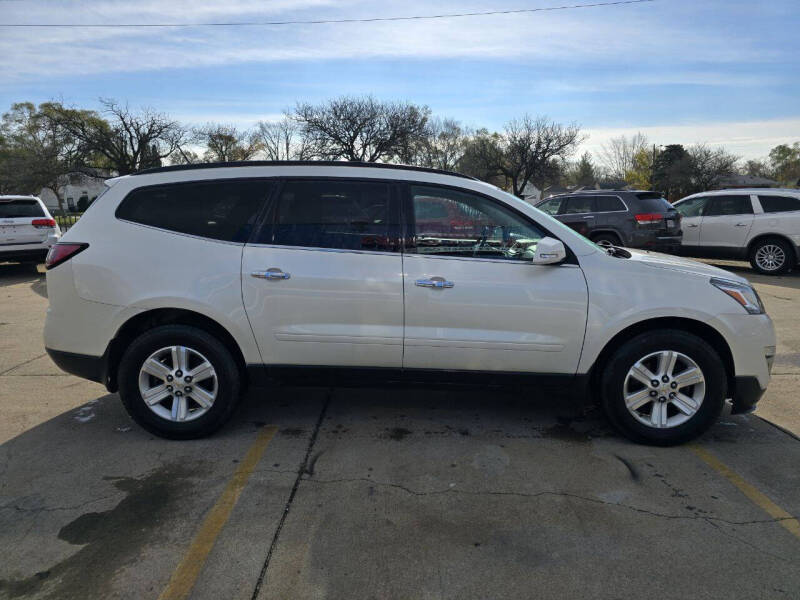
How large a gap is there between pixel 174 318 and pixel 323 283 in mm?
1092

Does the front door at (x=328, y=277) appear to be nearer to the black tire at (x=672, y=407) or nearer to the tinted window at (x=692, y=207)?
the black tire at (x=672, y=407)

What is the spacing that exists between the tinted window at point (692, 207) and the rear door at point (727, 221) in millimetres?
130

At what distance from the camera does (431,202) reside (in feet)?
12.4

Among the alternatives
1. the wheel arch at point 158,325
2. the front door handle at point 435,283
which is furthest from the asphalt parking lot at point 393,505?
the front door handle at point 435,283

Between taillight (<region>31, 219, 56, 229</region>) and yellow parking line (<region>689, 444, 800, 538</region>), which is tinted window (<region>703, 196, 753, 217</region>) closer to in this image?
yellow parking line (<region>689, 444, 800, 538</region>)

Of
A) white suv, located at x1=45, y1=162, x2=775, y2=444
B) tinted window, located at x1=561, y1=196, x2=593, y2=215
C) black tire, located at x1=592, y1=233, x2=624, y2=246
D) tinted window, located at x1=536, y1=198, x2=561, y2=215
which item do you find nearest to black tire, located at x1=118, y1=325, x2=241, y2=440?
white suv, located at x1=45, y1=162, x2=775, y2=444

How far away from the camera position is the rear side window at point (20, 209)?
11.9 meters

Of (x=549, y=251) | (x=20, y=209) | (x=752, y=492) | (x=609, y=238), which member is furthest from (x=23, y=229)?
(x=752, y=492)

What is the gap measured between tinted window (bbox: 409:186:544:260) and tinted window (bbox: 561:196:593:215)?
385 inches

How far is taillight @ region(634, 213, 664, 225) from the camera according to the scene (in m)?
11.9

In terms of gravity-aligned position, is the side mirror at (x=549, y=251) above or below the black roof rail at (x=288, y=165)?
below

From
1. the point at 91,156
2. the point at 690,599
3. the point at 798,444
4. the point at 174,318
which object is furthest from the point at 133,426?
the point at 91,156

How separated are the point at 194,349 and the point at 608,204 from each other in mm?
10887

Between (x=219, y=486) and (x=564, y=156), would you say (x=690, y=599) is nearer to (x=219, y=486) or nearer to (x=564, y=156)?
(x=219, y=486)
